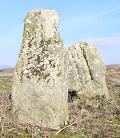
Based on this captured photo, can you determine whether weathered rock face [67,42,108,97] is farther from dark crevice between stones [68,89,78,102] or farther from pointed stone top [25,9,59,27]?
pointed stone top [25,9,59,27]

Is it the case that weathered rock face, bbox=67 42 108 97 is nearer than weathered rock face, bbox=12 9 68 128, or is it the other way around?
weathered rock face, bbox=12 9 68 128

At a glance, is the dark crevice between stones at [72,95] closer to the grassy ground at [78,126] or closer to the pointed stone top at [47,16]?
the grassy ground at [78,126]

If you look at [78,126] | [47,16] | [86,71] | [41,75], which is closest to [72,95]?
[86,71]

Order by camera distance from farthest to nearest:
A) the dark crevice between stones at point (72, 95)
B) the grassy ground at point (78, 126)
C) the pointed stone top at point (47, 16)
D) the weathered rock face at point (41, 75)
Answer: the dark crevice between stones at point (72, 95), the pointed stone top at point (47, 16), the weathered rock face at point (41, 75), the grassy ground at point (78, 126)

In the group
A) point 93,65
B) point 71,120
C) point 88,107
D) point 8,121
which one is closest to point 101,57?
point 93,65

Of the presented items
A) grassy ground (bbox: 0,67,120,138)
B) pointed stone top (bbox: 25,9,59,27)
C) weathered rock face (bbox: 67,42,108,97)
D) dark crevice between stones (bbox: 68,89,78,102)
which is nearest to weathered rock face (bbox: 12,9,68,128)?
pointed stone top (bbox: 25,9,59,27)

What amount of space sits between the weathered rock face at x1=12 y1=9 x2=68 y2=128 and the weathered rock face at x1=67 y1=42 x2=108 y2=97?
25.1 feet

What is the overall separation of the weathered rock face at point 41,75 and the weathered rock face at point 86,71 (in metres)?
7.66

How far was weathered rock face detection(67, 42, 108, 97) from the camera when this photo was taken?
19719mm

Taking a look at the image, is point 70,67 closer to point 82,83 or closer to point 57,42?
point 82,83

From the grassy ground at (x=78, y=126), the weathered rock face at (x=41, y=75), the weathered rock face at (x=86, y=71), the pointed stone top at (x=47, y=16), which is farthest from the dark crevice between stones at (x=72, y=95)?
the pointed stone top at (x=47, y=16)

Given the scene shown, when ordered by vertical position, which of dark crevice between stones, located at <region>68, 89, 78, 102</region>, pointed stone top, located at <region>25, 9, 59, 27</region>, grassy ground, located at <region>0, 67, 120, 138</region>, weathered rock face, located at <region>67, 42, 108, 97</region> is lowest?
grassy ground, located at <region>0, 67, 120, 138</region>

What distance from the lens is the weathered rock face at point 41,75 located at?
11.7m

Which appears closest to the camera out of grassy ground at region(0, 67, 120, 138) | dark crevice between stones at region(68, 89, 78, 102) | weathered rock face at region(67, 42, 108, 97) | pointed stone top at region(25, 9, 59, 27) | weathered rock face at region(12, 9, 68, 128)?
grassy ground at region(0, 67, 120, 138)
